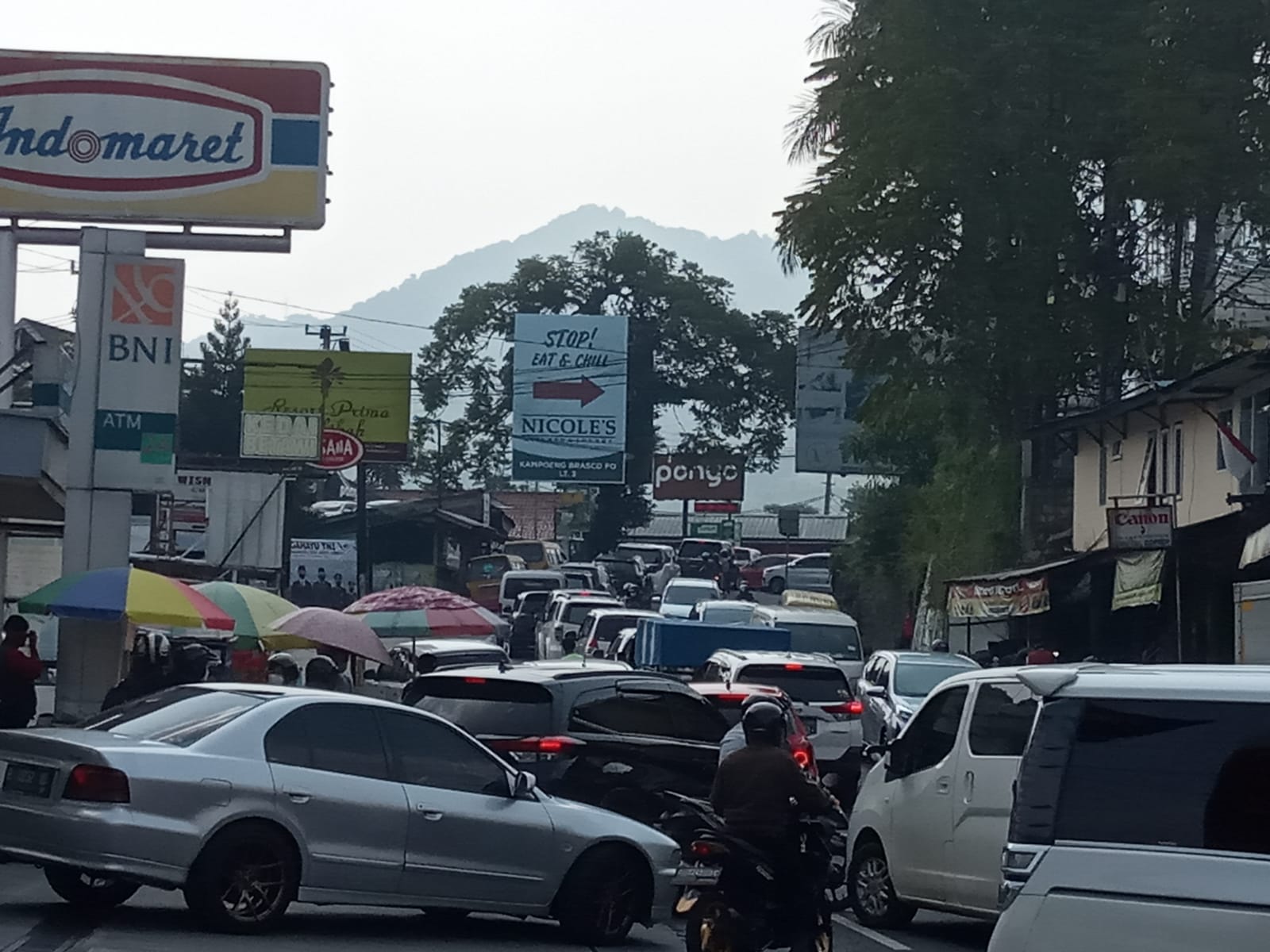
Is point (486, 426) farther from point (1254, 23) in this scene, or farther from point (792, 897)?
point (792, 897)

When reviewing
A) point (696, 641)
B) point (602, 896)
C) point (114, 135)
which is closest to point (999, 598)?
point (696, 641)

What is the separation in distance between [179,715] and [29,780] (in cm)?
96

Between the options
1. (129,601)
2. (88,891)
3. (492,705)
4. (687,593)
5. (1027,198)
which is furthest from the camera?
(687,593)

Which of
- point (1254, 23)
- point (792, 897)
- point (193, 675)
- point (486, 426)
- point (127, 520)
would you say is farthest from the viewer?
point (486, 426)

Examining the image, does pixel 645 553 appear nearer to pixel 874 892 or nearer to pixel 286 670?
pixel 286 670

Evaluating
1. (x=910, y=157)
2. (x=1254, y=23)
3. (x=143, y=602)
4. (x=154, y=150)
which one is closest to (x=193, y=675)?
(x=143, y=602)

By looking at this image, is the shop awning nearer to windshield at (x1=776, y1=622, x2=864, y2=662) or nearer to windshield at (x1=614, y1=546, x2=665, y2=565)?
windshield at (x1=776, y1=622, x2=864, y2=662)

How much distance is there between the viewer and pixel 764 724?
10.0 m

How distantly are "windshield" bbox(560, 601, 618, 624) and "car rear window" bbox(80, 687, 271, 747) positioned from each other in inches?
1083

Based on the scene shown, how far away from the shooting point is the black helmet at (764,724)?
1000 cm

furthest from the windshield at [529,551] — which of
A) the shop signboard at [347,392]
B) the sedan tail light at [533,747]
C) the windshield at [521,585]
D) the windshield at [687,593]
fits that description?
the sedan tail light at [533,747]

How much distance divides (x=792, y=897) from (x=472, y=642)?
62.1 feet

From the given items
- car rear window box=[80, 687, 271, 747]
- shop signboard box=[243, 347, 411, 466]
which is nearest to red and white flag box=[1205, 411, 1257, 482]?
car rear window box=[80, 687, 271, 747]

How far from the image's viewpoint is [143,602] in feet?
63.8
